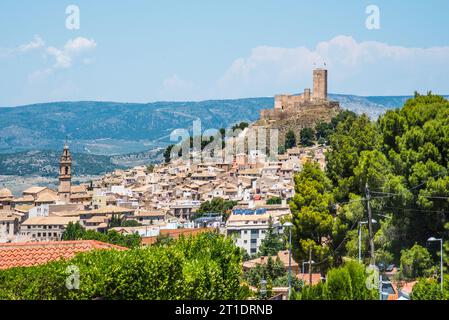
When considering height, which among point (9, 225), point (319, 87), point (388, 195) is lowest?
point (9, 225)

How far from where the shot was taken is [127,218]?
87.9m

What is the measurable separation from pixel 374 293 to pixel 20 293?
625 cm

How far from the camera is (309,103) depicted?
388 ft

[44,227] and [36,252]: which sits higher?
[36,252]

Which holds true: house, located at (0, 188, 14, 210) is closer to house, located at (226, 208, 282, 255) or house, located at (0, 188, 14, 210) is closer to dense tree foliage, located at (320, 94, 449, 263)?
house, located at (226, 208, 282, 255)

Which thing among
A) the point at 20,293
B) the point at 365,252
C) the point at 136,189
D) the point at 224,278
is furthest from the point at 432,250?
the point at 136,189

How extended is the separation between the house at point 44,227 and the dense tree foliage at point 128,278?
6050 centimetres

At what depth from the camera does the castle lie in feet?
386

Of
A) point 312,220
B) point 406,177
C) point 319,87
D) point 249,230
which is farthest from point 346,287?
point 319,87

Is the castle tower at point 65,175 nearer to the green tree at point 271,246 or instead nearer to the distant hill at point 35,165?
the green tree at point 271,246

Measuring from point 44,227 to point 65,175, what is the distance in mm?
14611

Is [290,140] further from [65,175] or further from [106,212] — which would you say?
[106,212]
